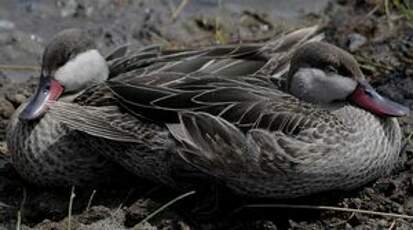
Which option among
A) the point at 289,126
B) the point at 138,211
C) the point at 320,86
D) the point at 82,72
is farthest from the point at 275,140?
the point at 82,72

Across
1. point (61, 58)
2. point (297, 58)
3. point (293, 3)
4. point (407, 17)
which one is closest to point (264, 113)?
point (297, 58)

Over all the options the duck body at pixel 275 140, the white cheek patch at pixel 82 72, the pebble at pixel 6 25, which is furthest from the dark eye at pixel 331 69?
the pebble at pixel 6 25

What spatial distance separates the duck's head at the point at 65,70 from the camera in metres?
6.21

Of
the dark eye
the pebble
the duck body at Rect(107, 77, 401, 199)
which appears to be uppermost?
the dark eye

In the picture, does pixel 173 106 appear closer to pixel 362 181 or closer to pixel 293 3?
pixel 362 181

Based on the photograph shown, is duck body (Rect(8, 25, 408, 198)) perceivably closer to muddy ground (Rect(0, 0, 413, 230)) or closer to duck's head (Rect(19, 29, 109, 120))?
duck's head (Rect(19, 29, 109, 120))

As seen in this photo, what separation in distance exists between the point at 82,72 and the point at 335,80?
149 centimetres

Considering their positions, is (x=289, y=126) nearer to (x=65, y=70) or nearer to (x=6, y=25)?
(x=65, y=70)

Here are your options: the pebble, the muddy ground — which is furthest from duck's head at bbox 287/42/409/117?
the pebble

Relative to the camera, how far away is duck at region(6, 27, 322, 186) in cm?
596

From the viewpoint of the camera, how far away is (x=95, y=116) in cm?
605

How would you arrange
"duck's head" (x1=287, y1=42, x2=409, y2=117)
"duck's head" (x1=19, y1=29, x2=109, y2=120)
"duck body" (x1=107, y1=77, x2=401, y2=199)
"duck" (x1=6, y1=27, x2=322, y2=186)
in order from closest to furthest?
"duck body" (x1=107, y1=77, x2=401, y2=199) → "duck's head" (x1=287, y1=42, x2=409, y2=117) → "duck" (x1=6, y1=27, x2=322, y2=186) → "duck's head" (x1=19, y1=29, x2=109, y2=120)

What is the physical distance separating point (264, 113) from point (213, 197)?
1.75 feet

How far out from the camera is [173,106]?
19.2ft
